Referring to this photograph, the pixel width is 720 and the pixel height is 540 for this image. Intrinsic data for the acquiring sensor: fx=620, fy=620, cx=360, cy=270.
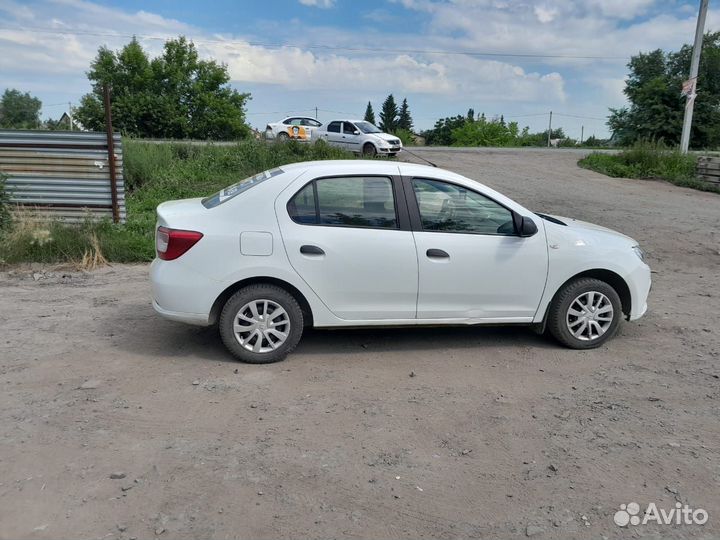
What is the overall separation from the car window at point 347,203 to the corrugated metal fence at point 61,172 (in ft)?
20.4

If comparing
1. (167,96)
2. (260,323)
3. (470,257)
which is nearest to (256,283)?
(260,323)

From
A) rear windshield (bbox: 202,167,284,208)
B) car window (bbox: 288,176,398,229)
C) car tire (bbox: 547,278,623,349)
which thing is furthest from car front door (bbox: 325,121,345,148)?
car tire (bbox: 547,278,623,349)

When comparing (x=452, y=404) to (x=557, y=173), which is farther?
(x=557, y=173)

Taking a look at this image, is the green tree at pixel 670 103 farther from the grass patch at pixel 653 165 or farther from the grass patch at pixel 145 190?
the grass patch at pixel 145 190

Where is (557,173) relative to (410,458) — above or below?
above

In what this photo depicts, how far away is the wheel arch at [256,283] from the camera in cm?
512

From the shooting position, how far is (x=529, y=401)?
4.59m

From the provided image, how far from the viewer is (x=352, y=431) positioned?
4086mm

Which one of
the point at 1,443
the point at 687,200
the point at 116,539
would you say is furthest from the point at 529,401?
the point at 687,200

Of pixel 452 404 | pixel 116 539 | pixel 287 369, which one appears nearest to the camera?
pixel 116 539

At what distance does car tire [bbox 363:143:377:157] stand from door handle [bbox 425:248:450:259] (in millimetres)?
16560

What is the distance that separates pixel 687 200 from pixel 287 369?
14087 mm

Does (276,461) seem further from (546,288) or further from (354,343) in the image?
(546,288)

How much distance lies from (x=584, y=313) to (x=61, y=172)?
8.53 meters
